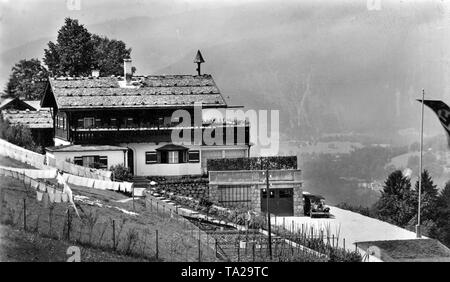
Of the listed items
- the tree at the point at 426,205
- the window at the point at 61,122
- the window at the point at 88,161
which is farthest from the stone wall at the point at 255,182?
the tree at the point at 426,205

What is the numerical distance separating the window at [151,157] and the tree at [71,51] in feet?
53.7

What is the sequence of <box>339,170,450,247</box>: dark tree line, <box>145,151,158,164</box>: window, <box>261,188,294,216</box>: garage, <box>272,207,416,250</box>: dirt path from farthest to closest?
<box>339,170,450,247</box>: dark tree line → <box>145,151,158,164</box>: window → <box>261,188,294,216</box>: garage → <box>272,207,416,250</box>: dirt path

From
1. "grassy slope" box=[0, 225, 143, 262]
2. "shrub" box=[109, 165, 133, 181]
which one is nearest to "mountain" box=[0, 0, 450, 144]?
"shrub" box=[109, 165, 133, 181]

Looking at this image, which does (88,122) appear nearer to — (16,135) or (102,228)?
(16,135)

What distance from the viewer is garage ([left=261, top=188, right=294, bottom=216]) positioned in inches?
1553

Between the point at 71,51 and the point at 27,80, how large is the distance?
41.5 ft

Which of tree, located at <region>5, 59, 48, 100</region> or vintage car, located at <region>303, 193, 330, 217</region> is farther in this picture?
tree, located at <region>5, 59, 48, 100</region>

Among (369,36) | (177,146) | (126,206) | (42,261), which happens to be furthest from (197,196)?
(369,36)

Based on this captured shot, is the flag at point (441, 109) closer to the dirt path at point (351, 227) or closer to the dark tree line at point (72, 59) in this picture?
the dirt path at point (351, 227)

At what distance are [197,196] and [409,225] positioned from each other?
15054 millimetres

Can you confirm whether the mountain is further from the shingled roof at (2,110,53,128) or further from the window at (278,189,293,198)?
the window at (278,189,293,198)

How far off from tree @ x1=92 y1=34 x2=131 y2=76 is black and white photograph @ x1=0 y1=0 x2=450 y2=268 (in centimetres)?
16

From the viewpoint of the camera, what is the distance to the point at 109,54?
6191 cm

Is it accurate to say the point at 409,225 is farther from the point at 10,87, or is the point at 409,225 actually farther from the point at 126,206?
the point at 10,87
